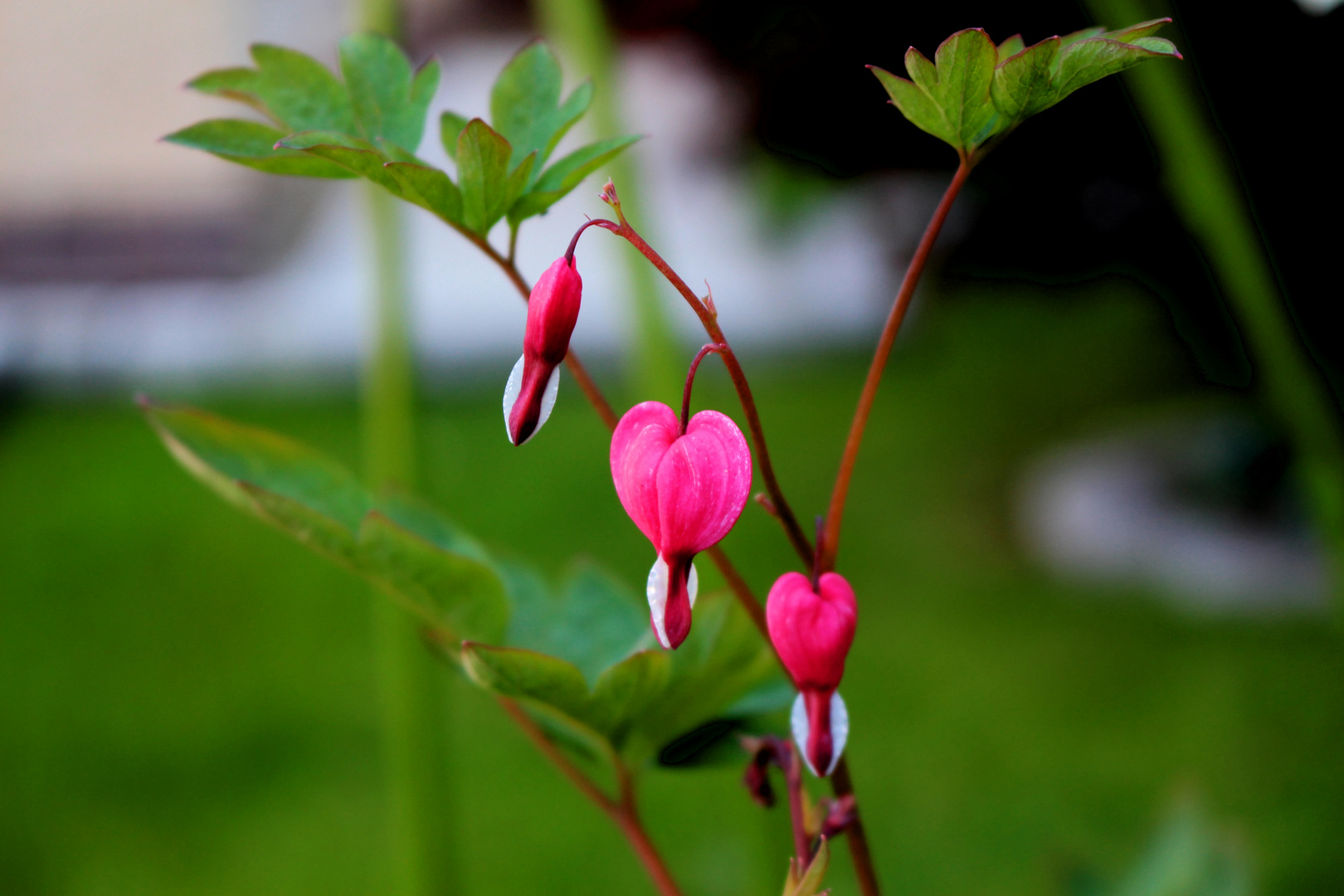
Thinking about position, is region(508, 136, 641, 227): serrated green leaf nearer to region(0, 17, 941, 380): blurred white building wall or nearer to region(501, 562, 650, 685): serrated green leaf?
region(501, 562, 650, 685): serrated green leaf

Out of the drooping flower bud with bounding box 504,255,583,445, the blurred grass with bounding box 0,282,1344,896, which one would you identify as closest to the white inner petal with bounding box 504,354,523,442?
the drooping flower bud with bounding box 504,255,583,445

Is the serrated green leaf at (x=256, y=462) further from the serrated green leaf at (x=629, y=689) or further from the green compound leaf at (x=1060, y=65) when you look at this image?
the green compound leaf at (x=1060, y=65)

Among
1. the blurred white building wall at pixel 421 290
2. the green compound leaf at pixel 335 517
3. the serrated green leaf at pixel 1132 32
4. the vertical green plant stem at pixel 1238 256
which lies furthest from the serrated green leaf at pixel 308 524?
the blurred white building wall at pixel 421 290

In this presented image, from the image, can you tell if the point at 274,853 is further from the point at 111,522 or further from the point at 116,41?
the point at 116,41

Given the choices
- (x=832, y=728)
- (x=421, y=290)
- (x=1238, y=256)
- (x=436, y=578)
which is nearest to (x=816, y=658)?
(x=832, y=728)

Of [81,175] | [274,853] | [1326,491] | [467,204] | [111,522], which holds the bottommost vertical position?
[274,853]

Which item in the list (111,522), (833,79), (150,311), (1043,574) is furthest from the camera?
(150,311)

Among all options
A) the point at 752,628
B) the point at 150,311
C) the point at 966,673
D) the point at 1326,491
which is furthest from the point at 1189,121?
the point at 150,311
